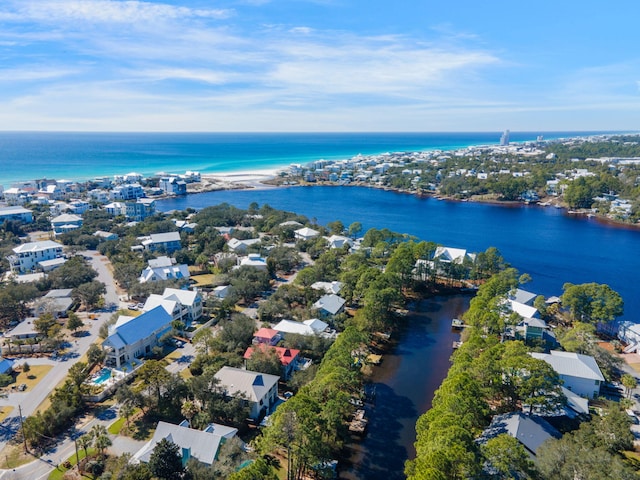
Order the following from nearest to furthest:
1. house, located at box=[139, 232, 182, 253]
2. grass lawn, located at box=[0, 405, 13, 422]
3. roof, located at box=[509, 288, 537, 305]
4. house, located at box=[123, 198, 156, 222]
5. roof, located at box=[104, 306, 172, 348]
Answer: grass lawn, located at box=[0, 405, 13, 422] < roof, located at box=[104, 306, 172, 348] < roof, located at box=[509, 288, 537, 305] < house, located at box=[139, 232, 182, 253] < house, located at box=[123, 198, 156, 222]

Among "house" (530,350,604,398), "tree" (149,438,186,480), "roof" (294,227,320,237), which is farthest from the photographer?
"roof" (294,227,320,237)

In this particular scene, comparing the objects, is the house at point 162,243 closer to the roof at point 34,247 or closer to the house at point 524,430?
the roof at point 34,247

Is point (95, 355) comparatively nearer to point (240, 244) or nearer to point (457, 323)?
point (240, 244)

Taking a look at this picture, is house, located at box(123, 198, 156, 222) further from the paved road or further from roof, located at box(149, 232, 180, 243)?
the paved road

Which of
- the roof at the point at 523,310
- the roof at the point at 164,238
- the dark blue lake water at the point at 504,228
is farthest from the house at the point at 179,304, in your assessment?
the dark blue lake water at the point at 504,228

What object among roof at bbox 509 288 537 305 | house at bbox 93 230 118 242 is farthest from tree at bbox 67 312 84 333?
roof at bbox 509 288 537 305

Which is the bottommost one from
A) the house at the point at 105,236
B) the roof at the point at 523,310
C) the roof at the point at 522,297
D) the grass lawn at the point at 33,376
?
the grass lawn at the point at 33,376


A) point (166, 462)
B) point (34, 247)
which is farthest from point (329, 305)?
point (34, 247)

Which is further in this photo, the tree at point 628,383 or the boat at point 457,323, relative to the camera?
the boat at point 457,323
